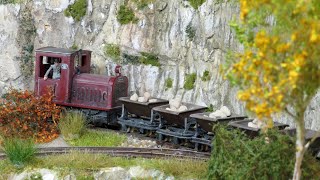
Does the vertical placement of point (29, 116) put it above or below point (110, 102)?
below

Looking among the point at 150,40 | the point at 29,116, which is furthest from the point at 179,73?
the point at 29,116

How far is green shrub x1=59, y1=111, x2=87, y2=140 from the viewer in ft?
55.4

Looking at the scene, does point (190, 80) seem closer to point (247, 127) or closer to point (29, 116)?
point (247, 127)

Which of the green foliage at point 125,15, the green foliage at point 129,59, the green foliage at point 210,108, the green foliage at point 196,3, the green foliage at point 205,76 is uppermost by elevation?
the green foliage at point 196,3

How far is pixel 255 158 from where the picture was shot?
37.3ft

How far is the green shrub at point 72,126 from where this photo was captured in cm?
1688

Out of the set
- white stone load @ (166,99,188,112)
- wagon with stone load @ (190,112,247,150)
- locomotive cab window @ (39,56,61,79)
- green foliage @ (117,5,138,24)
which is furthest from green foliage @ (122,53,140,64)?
wagon with stone load @ (190,112,247,150)

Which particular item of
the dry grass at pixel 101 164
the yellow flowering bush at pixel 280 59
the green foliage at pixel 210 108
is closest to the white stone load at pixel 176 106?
the green foliage at pixel 210 108

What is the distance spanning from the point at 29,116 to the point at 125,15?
4.90 m

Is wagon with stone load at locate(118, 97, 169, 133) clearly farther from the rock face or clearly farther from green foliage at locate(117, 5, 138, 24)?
green foliage at locate(117, 5, 138, 24)

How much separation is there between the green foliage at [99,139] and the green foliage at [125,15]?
4261 millimetres

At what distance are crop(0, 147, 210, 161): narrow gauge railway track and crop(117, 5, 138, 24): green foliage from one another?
581 cm

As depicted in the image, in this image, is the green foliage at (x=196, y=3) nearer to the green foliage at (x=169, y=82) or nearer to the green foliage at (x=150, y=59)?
the green foliage at (x=150, y=59)

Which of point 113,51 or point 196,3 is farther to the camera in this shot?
point 113,51
